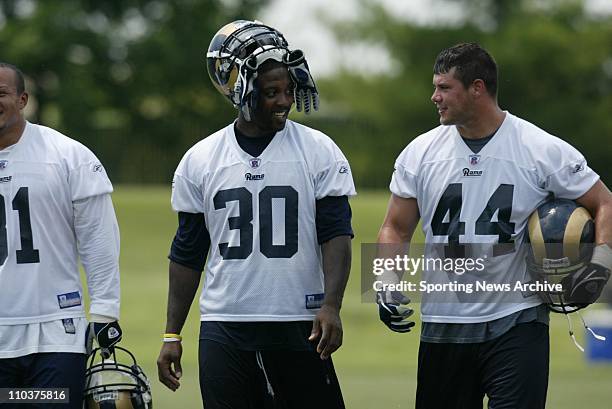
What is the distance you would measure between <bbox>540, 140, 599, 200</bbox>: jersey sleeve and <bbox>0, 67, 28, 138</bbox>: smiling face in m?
2.43

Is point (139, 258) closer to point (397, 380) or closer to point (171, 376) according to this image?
point (397, 380)

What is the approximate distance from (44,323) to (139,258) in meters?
21.7

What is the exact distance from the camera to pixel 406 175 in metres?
6.37

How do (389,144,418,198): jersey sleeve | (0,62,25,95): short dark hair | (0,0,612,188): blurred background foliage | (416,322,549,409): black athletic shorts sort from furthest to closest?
(0,0,612,188): blurred background foliage, (389,144,418,198): jersey sleeve, (0,62,25,95): short dark hair, (416,322,549,409): black athletic shorts

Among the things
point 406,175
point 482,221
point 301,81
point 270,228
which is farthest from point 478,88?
point 270,228

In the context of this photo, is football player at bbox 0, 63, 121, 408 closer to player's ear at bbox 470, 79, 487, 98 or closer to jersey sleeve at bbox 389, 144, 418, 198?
jersey sleeve at bbox 389, 144, 418, 198

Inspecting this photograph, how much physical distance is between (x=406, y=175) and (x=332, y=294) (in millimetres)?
832

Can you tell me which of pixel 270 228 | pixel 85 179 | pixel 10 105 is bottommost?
pixel 270 228

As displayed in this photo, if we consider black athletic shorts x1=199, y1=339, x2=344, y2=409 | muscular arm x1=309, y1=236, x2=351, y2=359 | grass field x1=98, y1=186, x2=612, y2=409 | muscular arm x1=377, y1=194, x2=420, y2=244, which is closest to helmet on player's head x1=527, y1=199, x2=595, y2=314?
muscular arm x1=377, y1=194, x2=420, y2=244

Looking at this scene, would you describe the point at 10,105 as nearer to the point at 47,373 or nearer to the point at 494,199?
the point at 47,373

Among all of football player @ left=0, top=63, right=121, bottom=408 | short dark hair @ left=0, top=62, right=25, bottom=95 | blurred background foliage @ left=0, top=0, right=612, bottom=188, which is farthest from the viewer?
blurred background foliage @ left=0, top=0, right=612, bottom=188

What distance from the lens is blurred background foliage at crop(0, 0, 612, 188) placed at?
38750mm

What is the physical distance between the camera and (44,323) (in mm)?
5957

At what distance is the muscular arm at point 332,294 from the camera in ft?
19.0
